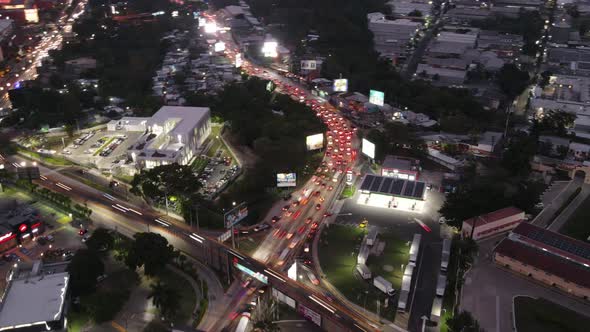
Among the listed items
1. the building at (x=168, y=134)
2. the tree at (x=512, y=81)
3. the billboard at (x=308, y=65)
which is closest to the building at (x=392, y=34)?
the billboard at (x=308, y=65)

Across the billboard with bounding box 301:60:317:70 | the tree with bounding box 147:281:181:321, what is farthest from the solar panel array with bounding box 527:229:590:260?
the billboard with bounding box 301:60:317:70

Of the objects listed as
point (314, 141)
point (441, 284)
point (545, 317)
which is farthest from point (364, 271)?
point (314, 141)

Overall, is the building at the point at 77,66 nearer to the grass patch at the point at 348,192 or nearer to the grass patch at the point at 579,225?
the grass patch at the point at 348,192

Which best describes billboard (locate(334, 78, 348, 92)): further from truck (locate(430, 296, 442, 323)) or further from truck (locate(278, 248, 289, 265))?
truck (locate(430, 296, 442, 323))

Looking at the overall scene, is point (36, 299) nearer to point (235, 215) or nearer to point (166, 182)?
point (235, 215)

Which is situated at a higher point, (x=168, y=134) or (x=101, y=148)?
(x=168, y=134)

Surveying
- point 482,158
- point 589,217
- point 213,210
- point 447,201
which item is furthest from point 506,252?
point 213,210
